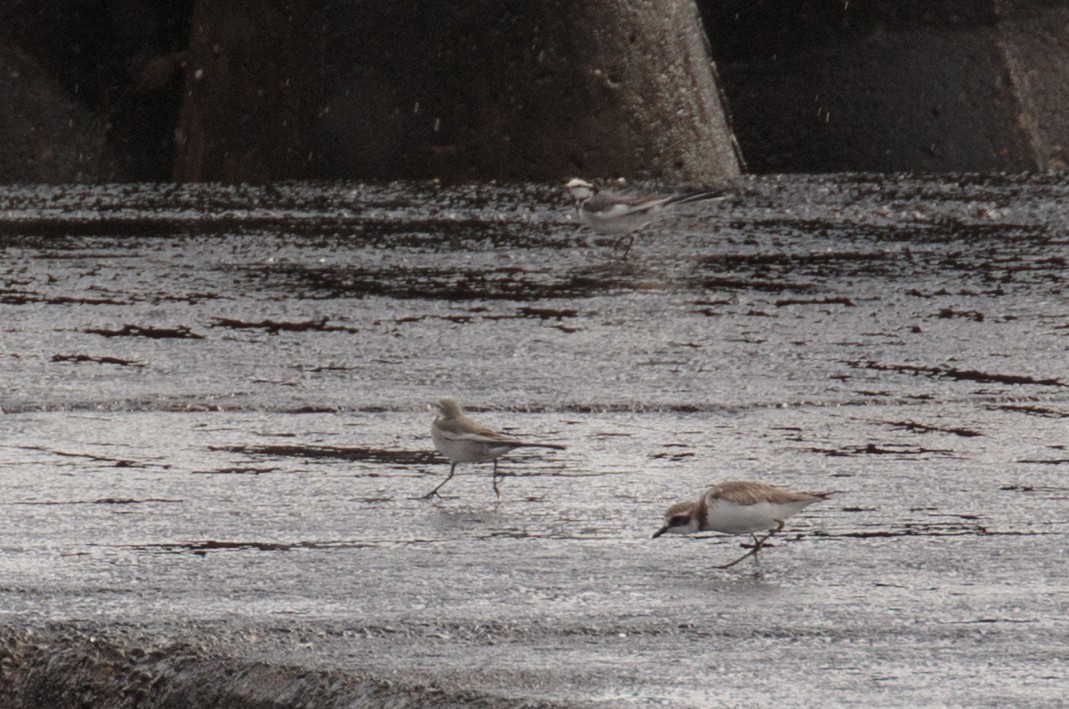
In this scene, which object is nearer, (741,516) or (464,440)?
(741,516)

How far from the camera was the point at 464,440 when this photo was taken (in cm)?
474

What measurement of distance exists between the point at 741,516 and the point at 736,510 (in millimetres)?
21

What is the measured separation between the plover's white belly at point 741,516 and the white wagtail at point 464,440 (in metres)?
0.74

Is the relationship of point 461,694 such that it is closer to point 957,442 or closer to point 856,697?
point 856,697

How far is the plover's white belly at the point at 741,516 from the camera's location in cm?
404

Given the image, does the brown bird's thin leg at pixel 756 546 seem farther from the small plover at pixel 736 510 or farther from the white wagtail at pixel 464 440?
the white wagtail at pixel 464 440

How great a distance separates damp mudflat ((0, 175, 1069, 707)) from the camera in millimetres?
3303

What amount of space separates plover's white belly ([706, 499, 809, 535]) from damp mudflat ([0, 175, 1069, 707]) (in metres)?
0.10

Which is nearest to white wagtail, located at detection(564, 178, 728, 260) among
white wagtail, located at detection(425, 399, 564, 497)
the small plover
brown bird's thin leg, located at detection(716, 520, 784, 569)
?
white wagtail, located at detection(425, 399, 564, 497)

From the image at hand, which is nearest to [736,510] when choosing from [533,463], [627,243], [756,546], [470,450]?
[756,546]

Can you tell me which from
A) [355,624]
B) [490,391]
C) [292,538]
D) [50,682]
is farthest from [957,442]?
[50,682]

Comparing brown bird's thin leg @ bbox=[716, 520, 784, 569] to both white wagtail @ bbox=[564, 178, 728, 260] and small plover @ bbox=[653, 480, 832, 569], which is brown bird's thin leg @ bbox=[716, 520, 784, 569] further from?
white wagtail @ bbox=[564, 178, 728, 260]

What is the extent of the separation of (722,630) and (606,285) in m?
5.37

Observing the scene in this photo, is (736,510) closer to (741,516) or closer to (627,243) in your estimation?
(741,516)
